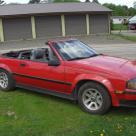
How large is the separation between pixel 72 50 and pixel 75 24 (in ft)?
98.4

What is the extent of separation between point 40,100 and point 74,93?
117 cm

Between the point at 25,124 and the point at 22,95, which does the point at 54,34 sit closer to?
the point at 22,95

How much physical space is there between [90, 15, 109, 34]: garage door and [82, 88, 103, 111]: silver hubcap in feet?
104

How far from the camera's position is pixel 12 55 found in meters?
8.91

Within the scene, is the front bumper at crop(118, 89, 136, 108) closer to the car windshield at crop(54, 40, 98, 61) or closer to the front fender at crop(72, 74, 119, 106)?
the front fender at crop(72, 74, 119, 106)

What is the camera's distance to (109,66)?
6.73 meters

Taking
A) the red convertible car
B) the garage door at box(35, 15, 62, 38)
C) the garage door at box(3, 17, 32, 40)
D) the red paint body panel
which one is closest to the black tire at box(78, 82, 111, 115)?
the red convertible car

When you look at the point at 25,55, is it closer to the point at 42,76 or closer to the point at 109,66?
the point at 42,76

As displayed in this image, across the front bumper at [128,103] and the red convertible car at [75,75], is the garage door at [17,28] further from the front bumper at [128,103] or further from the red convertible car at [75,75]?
the front bumper at [128,103]

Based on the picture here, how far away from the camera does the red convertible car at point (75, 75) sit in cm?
637

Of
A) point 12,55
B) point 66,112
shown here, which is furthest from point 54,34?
point 66,112

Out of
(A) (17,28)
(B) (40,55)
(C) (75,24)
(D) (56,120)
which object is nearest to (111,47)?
(A) (17,28)

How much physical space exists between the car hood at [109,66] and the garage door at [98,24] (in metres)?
31.1

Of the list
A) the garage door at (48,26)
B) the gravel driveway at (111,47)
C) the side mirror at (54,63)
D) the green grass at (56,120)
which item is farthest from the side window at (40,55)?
the garage door at (48,26)
